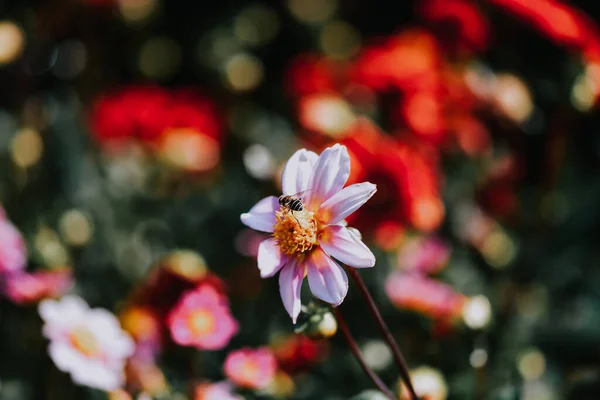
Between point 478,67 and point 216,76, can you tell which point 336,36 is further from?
point 478,67

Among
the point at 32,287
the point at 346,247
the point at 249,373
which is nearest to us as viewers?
the point at 346,247

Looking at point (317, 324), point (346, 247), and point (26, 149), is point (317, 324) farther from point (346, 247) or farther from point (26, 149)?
point (26, 149)

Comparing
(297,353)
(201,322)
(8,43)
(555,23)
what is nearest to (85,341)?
(201,322)

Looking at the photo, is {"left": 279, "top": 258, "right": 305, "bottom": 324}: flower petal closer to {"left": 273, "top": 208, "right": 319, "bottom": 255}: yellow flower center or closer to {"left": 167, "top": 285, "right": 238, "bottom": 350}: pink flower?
{"left": 273, "top": 208, "right": 319, "bottom": 255}: yellow flower center

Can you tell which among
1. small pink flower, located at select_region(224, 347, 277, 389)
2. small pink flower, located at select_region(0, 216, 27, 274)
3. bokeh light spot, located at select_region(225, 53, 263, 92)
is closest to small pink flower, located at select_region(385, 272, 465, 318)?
small pink flower, located at select_region(224, 347, 277, 389)

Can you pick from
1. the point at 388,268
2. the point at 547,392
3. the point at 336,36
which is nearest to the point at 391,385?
the point at 547,392

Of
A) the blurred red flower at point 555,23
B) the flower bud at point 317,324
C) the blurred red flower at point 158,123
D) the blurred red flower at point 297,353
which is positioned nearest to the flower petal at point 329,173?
the flower bud at point 317,324
